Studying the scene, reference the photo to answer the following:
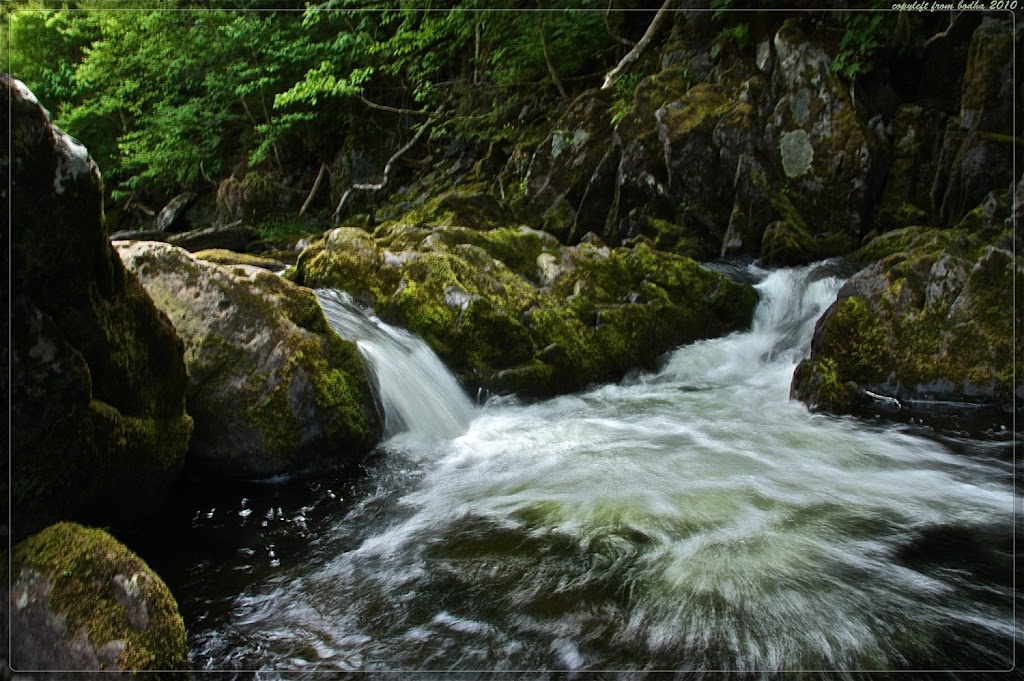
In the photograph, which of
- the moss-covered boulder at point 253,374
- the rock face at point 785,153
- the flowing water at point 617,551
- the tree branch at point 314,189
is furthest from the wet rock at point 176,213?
the flowing water at point 617,551

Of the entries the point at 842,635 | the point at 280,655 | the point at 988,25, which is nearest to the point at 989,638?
the point at 842,635

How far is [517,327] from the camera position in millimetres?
6570

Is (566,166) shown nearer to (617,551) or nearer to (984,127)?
(984,127)

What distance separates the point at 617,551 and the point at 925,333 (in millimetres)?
4401

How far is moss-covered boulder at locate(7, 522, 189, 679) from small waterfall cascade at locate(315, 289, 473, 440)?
2.88m

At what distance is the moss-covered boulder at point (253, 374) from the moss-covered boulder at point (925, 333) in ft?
14.4

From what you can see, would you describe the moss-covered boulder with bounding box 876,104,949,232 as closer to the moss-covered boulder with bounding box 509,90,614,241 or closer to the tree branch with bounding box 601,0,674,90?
the moss-covered boulder with bounding box 509,90,614,241

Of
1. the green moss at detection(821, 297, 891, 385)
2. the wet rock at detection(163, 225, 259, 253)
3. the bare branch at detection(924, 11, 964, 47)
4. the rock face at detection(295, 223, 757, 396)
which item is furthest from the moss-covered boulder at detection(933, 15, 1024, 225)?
the wet rock at detection(163, 225, 259, 253)

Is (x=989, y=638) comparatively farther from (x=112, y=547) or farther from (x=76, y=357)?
(x=76, y=357)

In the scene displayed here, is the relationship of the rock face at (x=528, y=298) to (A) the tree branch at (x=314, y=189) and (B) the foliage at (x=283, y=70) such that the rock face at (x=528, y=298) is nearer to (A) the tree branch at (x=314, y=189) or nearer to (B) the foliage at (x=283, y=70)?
(B) the foliage at (x=283, y=70)

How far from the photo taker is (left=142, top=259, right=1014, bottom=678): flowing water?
2707mm

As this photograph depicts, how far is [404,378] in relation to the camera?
18.7ft

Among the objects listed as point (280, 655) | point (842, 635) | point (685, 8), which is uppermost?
point (685, 8)

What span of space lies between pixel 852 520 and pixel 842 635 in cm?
A: 122
